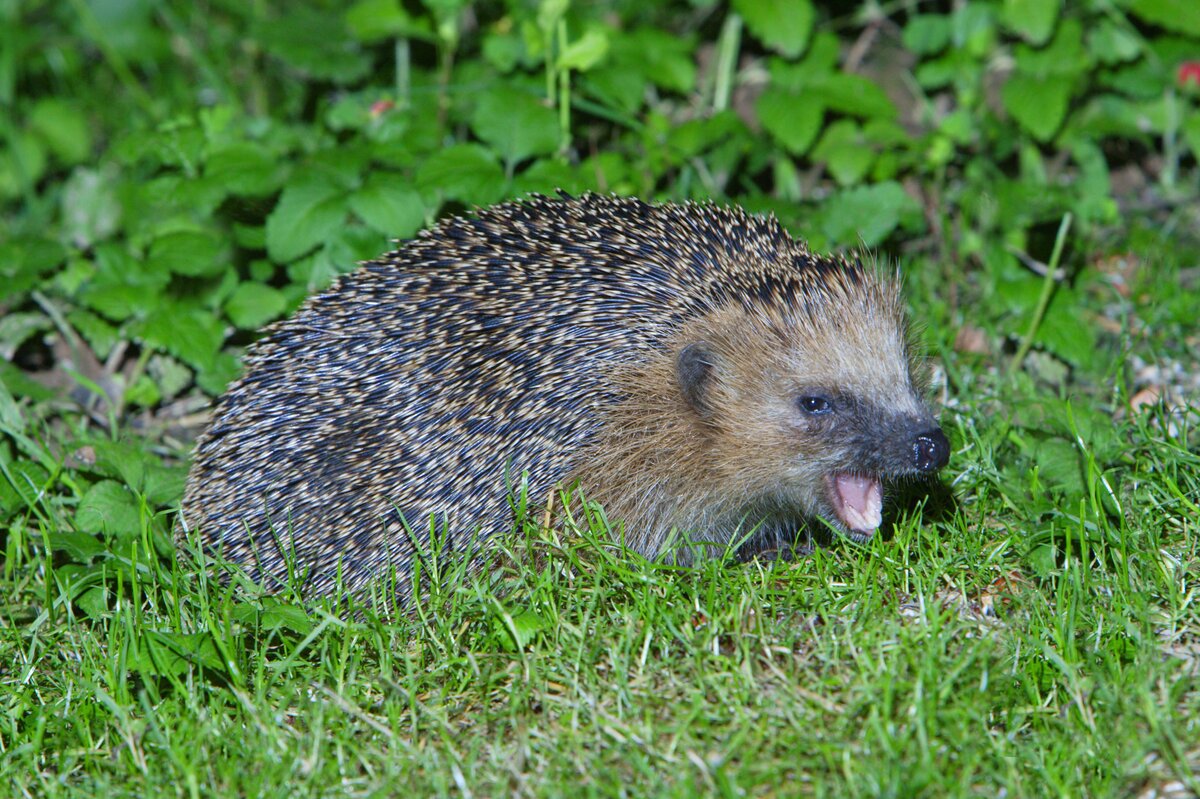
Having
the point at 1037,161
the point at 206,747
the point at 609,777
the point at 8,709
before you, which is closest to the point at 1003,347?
the point at 1037,161

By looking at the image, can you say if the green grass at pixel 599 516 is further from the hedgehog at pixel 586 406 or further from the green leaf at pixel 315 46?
the hedgehog at pixel 586 406

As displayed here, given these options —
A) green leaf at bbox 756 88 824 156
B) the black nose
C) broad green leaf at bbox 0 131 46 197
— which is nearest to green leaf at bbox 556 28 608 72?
green leaf at bbox 756 88 824 156

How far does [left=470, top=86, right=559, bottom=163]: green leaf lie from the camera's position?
250 inches

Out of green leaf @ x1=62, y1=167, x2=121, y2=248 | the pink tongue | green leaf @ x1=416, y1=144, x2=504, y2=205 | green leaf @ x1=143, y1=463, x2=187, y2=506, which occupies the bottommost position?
green leaf @ x1=143, y1=463, x2=187, y2=506

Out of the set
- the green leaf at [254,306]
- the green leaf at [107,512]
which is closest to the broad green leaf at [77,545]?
the green leaf at [107,512]

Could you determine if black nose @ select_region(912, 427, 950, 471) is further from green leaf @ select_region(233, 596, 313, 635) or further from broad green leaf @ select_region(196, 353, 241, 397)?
broad green leaf @ select_region(196, 353, 241, 397)

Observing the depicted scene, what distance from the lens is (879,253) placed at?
6.74 m

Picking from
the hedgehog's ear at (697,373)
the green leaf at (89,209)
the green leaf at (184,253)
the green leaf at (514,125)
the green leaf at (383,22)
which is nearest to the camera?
the hedgehog's ear at (697,373)

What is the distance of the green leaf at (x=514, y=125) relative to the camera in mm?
6359

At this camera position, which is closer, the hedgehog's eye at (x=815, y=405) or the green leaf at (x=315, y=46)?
the hedgehog's eye at (x=815, y=405)

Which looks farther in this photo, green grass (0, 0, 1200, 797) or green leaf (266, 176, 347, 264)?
green leaf (266, 176, 347, 264)

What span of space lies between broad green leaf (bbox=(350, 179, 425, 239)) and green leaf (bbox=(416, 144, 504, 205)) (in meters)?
0.10

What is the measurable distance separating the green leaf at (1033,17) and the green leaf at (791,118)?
1157mm

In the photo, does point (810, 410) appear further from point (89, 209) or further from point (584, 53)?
point (89, 209)
